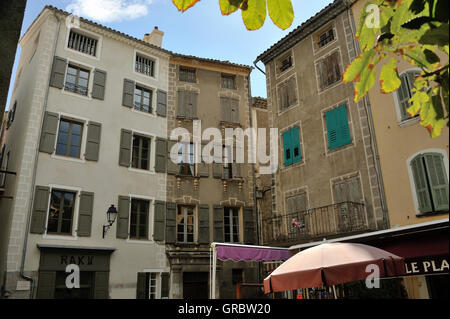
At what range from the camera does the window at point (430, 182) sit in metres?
9.64

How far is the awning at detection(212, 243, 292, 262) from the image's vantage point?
1095 cm

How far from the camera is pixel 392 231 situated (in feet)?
30.7

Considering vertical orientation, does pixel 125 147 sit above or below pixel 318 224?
above

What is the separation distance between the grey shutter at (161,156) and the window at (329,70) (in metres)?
7.74

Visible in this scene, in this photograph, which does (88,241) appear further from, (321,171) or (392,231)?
(392,231)

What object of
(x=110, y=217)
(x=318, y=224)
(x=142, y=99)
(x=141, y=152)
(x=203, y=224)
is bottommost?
(x=318, y=224)

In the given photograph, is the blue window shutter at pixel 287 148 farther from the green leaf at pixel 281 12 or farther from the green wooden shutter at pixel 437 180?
the green leaf at pixel 281 12

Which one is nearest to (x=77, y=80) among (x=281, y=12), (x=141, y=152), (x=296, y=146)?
(x=141, y=152)

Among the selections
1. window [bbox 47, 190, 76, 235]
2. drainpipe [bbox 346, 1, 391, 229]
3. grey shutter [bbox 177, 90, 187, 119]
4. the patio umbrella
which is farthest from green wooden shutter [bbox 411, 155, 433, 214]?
window [bbox 47, 190, 76, 235]

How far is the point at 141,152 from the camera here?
56.7 ft

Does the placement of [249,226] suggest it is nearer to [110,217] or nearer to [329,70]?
[110,217]

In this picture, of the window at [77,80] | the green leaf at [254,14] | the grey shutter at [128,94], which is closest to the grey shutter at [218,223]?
the grey shutter at [128,94]

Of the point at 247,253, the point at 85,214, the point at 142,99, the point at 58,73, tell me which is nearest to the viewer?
the point at 247,253

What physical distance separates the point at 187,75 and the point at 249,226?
8.60 metres
